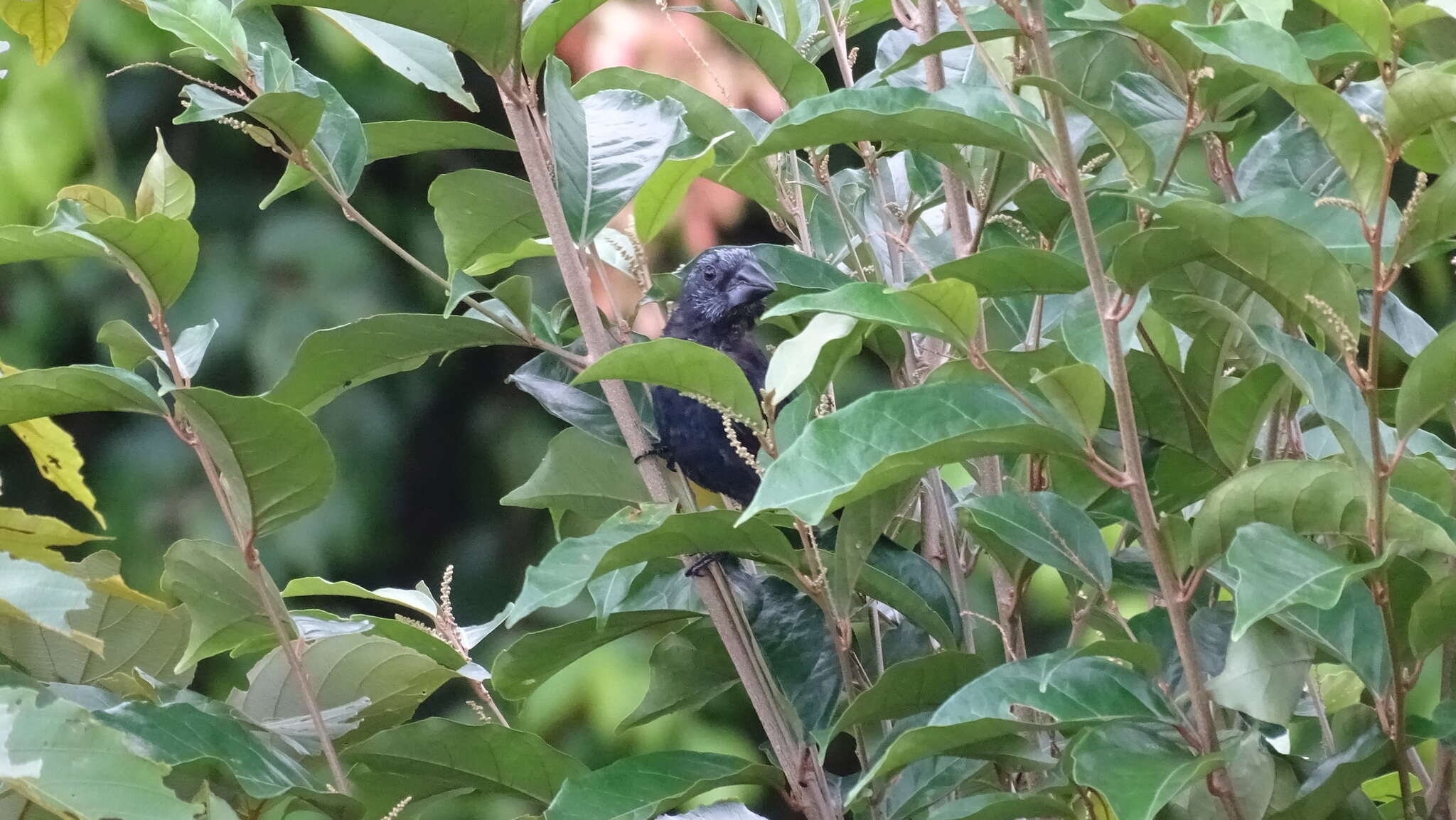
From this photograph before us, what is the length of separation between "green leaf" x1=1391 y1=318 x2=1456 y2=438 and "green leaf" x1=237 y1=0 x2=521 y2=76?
50cm

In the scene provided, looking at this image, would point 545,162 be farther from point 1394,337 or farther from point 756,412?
point 1394,337

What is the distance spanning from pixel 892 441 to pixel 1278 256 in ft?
0.72

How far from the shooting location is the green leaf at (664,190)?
2.76ft

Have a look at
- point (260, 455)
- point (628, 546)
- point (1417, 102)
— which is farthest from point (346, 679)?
point (1417, 102)

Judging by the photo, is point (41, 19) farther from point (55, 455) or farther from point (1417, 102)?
point (1417, 102)

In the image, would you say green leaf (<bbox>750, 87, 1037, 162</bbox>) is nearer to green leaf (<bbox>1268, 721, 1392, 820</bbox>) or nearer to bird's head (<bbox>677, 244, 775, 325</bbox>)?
green leaf (<bbox>1268, 721, 1392, 820</bbox>)

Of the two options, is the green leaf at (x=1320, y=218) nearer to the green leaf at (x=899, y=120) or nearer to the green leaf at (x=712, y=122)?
the green leaf at (x=899, y=120)

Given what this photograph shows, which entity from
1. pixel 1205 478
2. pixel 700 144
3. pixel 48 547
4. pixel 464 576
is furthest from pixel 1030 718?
pixel 464 576

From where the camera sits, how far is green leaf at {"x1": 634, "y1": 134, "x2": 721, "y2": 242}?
84 centimetres

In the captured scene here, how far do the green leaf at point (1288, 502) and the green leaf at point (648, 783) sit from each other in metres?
0.33

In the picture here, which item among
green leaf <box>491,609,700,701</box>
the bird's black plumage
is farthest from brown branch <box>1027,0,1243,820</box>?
the bird's black plumage

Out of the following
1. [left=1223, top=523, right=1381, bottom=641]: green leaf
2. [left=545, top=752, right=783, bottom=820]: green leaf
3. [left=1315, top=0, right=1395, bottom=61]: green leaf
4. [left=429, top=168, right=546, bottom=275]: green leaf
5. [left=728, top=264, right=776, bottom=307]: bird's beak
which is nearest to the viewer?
[left=1223, top=523, right=1381, bottom=641]: green leaf

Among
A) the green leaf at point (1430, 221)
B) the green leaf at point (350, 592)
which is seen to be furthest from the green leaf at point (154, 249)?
the green leaf at point (1430, 221)

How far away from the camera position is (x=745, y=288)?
4.27 feet
